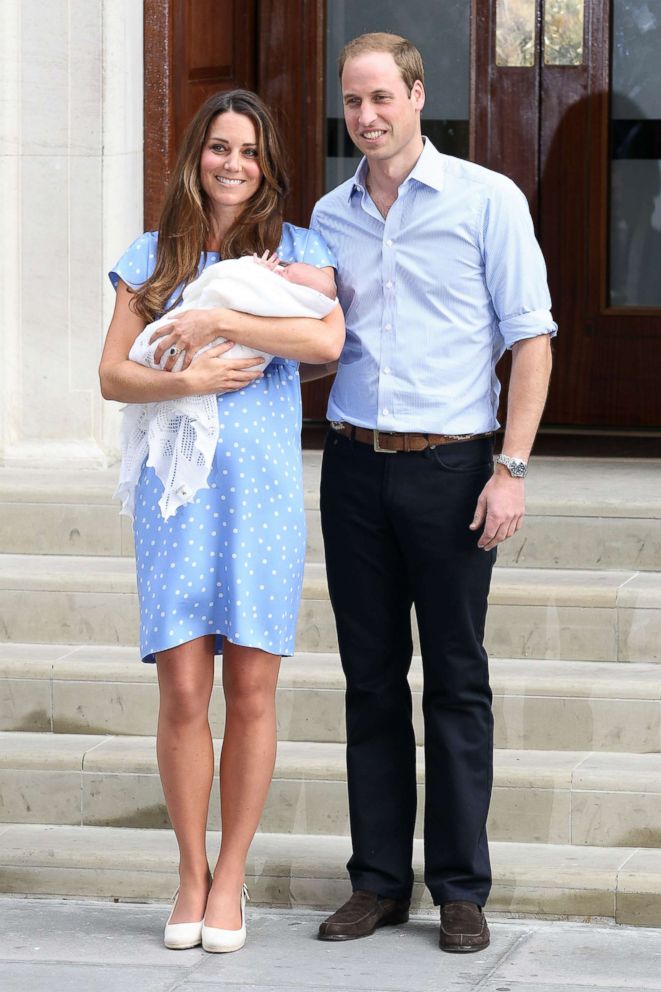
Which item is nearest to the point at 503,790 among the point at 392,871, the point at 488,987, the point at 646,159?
the point at 392,871

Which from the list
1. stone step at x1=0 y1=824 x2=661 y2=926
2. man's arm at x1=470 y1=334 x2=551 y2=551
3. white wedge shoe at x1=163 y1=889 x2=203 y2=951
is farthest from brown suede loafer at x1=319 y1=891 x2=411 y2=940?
man's arm at x1=470 y1=334 x2=551 y2=551

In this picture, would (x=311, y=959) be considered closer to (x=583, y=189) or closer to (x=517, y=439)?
(x=517, y=439)

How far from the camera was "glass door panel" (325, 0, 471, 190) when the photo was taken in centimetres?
724

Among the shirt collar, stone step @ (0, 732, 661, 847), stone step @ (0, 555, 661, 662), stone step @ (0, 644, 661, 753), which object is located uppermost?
the shirt collar

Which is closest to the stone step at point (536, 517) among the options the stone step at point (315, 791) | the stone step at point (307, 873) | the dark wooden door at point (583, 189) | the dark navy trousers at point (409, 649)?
the stone step at point (315, 791)

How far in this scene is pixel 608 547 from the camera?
5531 millimetres

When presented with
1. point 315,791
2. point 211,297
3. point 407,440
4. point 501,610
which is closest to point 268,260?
point 211,297

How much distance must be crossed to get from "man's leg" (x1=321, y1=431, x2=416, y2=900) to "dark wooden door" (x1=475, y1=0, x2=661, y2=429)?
140 inches

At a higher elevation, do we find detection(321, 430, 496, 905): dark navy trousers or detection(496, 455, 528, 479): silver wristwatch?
detection(496, 455, 528, 479): silver wristwatch

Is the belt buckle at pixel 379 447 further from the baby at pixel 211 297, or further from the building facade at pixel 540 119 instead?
the building facade at pixel 540 119

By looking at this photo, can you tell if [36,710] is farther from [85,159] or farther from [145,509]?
[85,159]

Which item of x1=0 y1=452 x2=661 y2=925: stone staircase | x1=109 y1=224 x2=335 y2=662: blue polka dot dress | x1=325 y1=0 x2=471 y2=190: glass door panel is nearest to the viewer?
x1=109 y1=224 x2=335 y2=662: blue polka dot dress

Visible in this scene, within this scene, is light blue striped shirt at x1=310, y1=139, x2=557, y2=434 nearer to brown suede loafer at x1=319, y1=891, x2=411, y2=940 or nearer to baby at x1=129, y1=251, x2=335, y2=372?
baby at x1=129, y1=251, x2=335, y2=372

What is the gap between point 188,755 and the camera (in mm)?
3979
